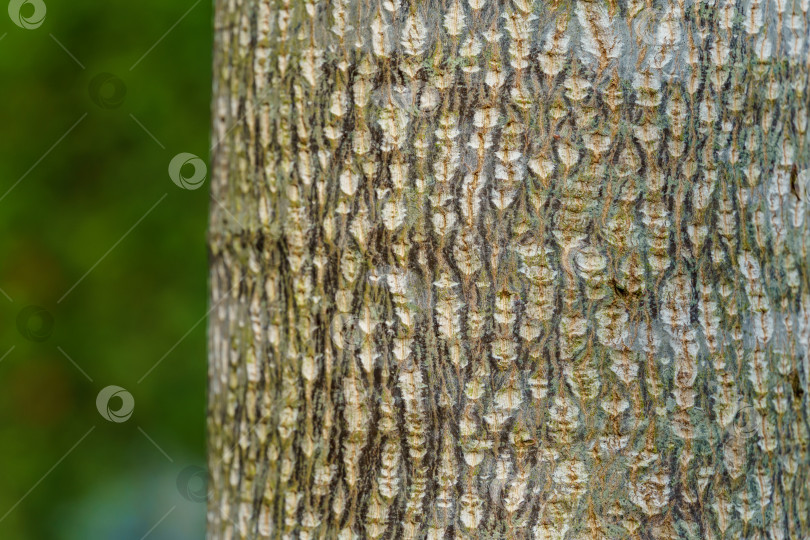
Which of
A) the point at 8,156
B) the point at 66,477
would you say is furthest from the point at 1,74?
the point at 66,477

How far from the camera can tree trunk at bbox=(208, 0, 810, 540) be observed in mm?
738

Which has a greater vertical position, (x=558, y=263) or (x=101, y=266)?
(x=558, y=263)

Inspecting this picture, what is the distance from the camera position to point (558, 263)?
2.44 feet

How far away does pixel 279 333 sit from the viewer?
83 cm

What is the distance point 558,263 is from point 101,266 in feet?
7.27

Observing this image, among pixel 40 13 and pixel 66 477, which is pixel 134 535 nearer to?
pixel 66 477

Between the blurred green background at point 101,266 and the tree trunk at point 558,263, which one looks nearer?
the tree trunk at point 558,263

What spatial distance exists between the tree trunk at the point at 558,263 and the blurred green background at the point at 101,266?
190 centimetres

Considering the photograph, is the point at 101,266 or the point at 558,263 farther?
the point at 101,266

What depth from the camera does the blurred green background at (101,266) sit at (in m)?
2.53

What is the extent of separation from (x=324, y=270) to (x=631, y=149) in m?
0.33

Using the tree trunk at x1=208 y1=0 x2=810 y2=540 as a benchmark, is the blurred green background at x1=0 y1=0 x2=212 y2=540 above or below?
below

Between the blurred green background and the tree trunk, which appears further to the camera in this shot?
the blurred green background

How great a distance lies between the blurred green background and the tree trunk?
1902mm
